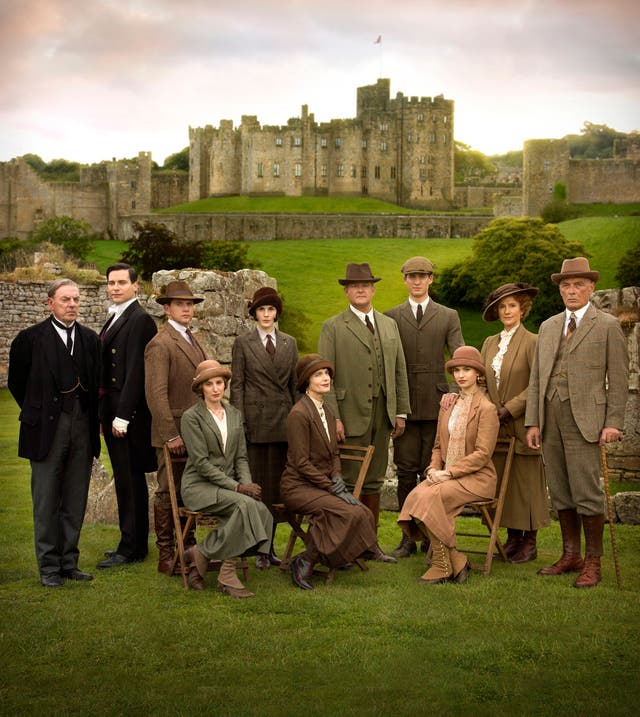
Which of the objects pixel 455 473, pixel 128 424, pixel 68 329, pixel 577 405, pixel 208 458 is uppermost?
pixel 68 329

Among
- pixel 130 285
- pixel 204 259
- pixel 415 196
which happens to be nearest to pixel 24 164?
pixel 415 196

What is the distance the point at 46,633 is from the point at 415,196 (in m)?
79.6

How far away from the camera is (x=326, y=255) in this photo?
179 feet

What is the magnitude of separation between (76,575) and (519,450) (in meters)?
3.27

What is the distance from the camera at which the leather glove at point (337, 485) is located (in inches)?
278

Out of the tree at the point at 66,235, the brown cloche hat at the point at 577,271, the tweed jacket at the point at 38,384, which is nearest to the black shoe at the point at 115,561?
the tweed jacket at the point at 38,384

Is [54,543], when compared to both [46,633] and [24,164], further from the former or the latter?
[24,164]

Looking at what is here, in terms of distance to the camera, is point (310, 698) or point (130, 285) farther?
point (130, 285)

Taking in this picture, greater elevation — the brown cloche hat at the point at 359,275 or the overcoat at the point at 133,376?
the brown cloche hat at the point at 359,275

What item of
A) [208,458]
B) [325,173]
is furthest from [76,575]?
[325,173]

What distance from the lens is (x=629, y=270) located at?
40.8 m

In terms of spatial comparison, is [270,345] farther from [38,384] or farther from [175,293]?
[38,384]

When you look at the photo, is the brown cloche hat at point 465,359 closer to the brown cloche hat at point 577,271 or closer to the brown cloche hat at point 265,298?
the brown cloche hat at point 577,271

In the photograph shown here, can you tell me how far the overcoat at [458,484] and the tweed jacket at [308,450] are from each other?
0.62 meters
